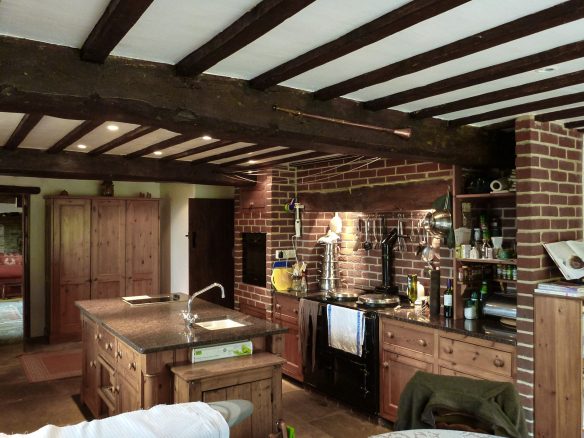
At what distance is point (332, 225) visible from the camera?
16.7 ft

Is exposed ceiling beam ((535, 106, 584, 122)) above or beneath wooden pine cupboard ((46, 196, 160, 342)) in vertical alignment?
above

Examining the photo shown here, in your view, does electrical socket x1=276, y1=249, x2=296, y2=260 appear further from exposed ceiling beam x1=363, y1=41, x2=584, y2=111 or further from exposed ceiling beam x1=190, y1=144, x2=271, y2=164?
exposed ceiling beam x1=363, y1=41, x2=584, y2=111

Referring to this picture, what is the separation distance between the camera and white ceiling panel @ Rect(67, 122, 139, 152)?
3.41m

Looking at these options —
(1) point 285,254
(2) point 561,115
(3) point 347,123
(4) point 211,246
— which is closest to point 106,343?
(1) point 285,254

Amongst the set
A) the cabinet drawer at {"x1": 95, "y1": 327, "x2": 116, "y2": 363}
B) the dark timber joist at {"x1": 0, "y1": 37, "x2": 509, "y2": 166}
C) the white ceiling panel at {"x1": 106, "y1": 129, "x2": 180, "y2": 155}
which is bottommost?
the cabinet drawer at {"x1": 95, "y1": 327, "x2": 116, "y2": 363}

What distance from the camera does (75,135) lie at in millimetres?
3584

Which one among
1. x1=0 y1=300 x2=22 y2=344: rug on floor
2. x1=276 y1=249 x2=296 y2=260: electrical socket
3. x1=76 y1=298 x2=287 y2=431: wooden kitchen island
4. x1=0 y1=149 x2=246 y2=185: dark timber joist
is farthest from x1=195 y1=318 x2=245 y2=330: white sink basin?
x1=0 y1=300 x2=22 y2=344: rug on floor

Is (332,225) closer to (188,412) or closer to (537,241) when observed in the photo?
(537,241)

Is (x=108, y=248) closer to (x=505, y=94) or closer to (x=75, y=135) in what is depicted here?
(x=75, y=135)

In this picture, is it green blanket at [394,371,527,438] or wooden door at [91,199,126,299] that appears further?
wooden door at [91,199,126,299]

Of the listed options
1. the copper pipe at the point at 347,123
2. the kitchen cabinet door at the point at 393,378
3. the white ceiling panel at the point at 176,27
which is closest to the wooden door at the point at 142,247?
the kitchen cabinet door at the point at 393,378

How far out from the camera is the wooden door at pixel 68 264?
6219 millimetres

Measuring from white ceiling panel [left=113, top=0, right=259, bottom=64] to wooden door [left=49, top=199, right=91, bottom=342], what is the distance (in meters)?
4.87

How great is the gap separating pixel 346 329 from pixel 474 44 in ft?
9.08
